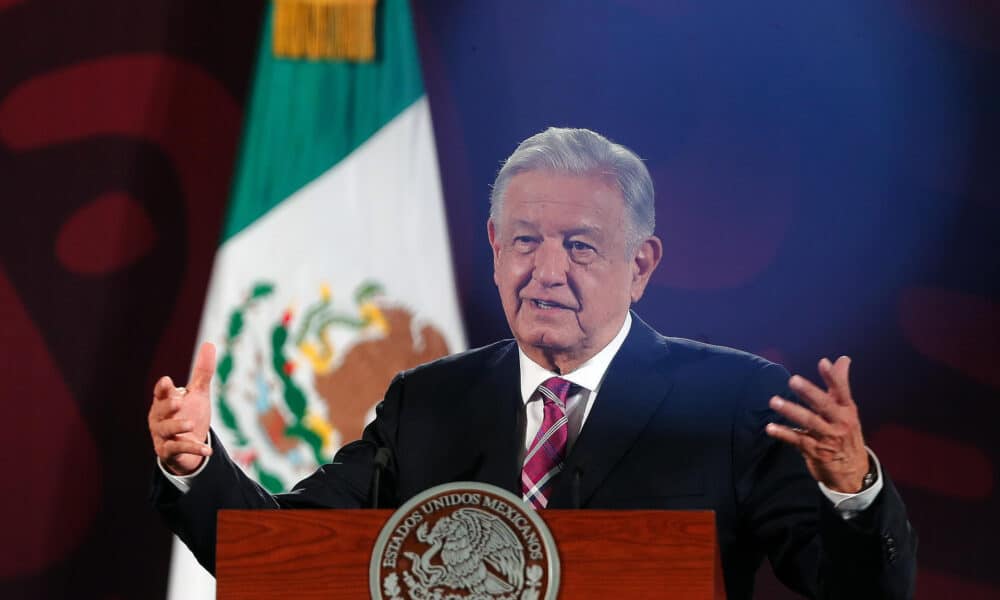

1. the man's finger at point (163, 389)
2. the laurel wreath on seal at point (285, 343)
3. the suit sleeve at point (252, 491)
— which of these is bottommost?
the laurel wreath on seal at point (285, 343)

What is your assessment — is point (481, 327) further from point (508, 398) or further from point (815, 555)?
A: point (815, 555)

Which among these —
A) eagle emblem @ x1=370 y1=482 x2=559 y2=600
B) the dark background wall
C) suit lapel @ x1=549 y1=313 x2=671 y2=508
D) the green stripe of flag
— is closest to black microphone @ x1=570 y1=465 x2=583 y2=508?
suit lapel @ x1=549 y1=313 x2=671 y2=508

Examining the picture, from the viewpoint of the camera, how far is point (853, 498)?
6.33ft

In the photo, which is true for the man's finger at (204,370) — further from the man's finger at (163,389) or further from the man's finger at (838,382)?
the man's finger at (838,382)

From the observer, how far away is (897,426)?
136 inches

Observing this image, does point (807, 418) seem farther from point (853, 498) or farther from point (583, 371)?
point (583, 371)

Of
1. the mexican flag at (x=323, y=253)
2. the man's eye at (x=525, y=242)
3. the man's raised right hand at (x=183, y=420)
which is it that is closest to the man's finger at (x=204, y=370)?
the man's raised right hand at (x=183, y=420)

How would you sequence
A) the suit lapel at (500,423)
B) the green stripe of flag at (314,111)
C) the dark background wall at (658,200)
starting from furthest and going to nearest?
the green stripe of flag at (314,111), the dark background wall at (658,200), the suit lapel at (500,423)

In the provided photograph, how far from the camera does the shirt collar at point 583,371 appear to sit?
271cm

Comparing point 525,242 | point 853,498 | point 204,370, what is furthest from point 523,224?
point 853,498

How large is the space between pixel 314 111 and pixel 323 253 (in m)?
0.46

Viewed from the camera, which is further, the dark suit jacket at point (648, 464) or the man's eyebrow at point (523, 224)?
the man's eyebrow at point (523, 224)

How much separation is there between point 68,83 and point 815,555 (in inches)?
110

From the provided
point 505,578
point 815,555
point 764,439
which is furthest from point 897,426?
point 505,578
